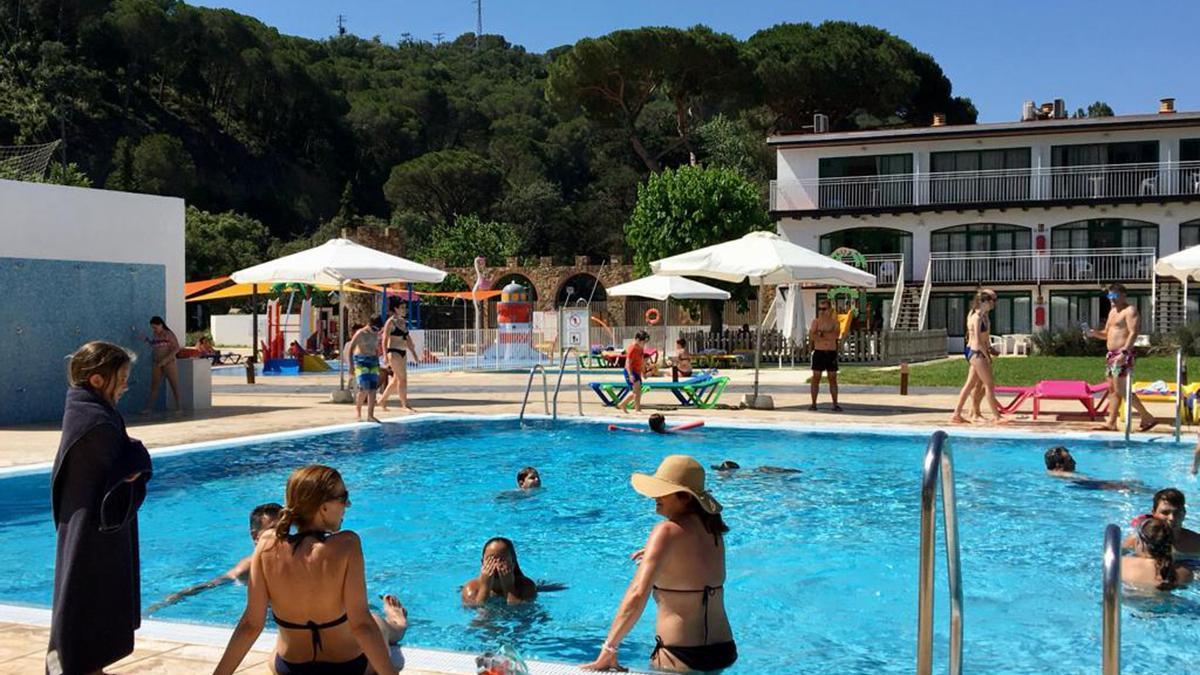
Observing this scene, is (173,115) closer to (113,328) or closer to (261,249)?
(261,249)

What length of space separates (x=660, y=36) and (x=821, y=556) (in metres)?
46.0

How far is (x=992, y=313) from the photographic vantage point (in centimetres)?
3769

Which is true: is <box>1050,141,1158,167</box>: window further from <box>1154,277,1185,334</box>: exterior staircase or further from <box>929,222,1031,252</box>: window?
<box>1154,277,1185,334</box>: exterior staircase

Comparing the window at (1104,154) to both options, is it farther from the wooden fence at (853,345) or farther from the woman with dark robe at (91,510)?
the woman with dark robe at (91,510)

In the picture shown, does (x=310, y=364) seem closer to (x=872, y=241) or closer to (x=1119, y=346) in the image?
(x=1119, y=346)

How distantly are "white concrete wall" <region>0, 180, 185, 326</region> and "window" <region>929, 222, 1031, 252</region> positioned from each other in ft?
93.8

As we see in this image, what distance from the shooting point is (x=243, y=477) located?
10.7m

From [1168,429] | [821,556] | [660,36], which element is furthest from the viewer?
[660,36]

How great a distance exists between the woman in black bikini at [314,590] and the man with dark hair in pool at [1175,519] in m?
5.24

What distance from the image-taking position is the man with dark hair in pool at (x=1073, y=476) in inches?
392

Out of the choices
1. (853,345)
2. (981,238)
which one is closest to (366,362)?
(853,345)

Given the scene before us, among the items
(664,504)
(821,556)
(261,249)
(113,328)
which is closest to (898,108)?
(261,249)

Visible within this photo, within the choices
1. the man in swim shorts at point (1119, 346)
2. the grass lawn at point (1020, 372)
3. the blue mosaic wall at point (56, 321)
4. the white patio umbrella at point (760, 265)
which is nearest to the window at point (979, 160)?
the grass lawn at point (1020, 372)

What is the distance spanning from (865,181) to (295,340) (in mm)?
20071
